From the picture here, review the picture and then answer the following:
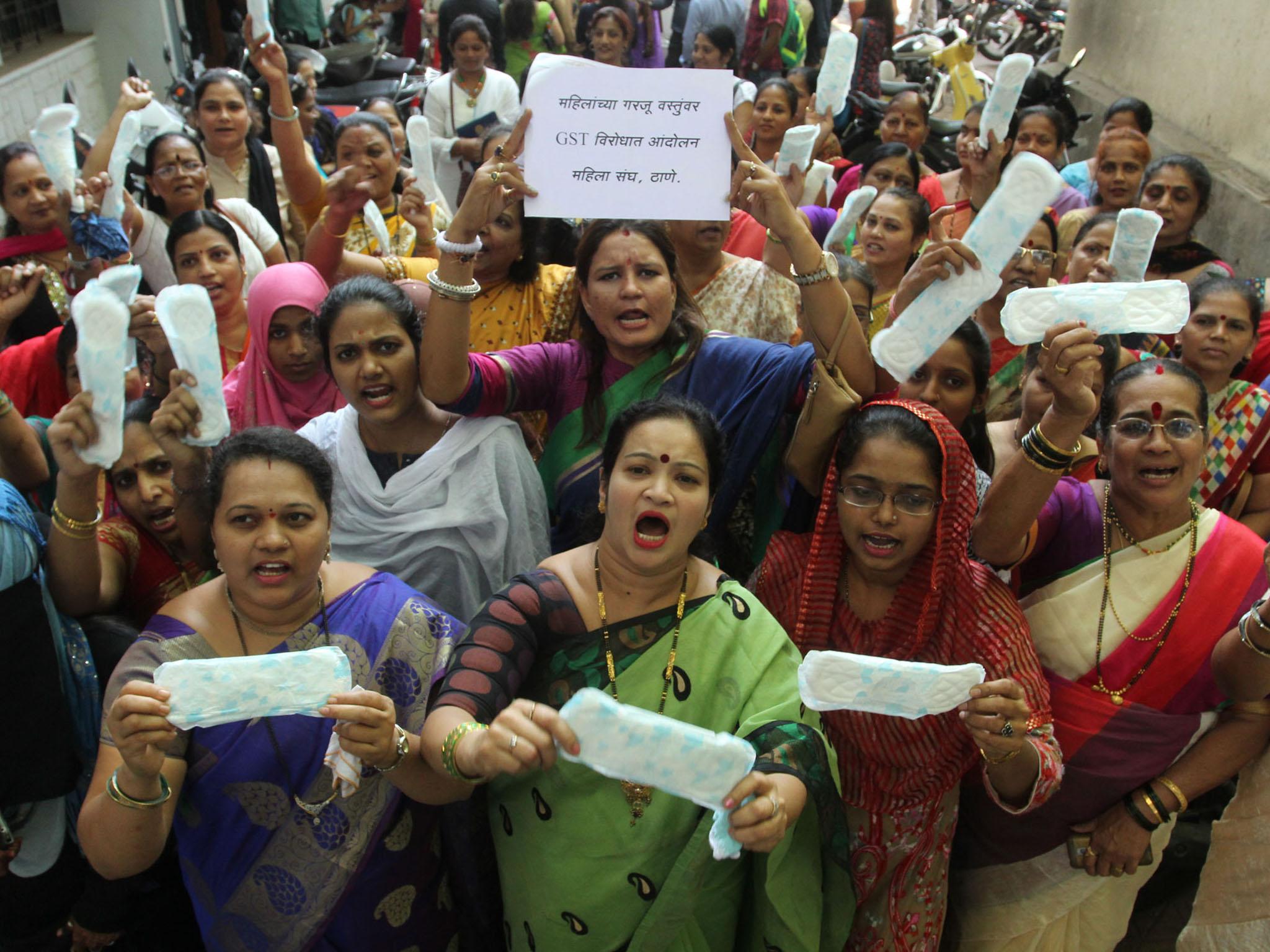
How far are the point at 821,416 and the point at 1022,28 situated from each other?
1303 centimetres

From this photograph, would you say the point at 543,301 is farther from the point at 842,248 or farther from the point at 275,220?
the point at 275,220

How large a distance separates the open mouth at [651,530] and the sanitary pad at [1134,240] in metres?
1.50

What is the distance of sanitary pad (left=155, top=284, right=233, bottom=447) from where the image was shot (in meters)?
2.11

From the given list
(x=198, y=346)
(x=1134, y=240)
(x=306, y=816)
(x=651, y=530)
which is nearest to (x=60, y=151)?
(x=198, y=346)

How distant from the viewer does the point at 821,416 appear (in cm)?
226

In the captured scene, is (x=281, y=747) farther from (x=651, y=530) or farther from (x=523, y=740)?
(x=651, y=530)

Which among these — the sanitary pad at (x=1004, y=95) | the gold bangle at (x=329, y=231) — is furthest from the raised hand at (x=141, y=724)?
the sanitary pad at (x=1004, y=95)

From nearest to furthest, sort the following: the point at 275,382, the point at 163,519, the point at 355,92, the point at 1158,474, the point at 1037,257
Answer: the point at 1158,474 → the point at 163,519 → the point at 275,382 → the point at 1037,257 → the point at 355,92

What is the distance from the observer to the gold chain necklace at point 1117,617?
2.20 metres

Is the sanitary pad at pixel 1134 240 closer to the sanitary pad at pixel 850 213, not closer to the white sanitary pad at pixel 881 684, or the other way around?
the sanitary pad at pixel 850 213

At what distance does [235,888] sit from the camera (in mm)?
2057

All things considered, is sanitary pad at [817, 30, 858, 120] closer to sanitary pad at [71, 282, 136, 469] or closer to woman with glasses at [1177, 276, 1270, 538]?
woman with glasses at [1177, 276, 1270, 538]

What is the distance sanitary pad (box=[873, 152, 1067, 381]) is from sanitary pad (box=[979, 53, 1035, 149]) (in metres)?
2.11

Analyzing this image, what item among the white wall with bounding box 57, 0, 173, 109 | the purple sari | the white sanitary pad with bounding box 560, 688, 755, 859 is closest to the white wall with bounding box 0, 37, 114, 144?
the white wall with bounding box 57, 0, 173, 109
